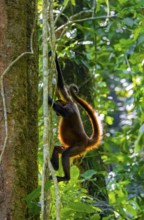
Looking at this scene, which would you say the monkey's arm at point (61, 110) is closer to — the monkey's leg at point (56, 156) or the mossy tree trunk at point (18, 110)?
the monkey's leg at point (56, 156)

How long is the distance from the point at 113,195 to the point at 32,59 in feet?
9.29

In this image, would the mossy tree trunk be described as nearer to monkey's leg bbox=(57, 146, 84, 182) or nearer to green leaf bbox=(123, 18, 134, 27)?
monkey's leg bbox=(57, 146, 84, 182)

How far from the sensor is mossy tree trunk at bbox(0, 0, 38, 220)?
2521mm

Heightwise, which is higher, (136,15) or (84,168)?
(136,15)

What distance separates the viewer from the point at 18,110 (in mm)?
2639

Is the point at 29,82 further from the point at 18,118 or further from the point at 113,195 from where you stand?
the point at 113,195

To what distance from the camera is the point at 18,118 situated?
8.63ft

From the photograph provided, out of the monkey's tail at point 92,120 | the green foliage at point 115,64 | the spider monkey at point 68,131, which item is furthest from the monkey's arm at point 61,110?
the green foliage at point 115,64

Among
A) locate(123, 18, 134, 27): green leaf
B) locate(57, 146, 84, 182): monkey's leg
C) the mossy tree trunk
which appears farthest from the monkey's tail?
the mossy tree trunk

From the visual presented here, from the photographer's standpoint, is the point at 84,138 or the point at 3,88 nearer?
the point at 3,88

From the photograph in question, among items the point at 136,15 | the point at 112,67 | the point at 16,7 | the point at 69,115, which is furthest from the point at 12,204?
the point at 112,67

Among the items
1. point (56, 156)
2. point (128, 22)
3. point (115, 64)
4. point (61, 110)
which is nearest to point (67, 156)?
point (56, 156)

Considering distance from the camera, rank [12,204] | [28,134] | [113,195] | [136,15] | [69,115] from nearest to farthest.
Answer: [12,204]
[28,134]
[69,115]
[136,15]
[113,195]

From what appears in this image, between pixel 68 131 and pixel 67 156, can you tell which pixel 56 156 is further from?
pixel 68 131
